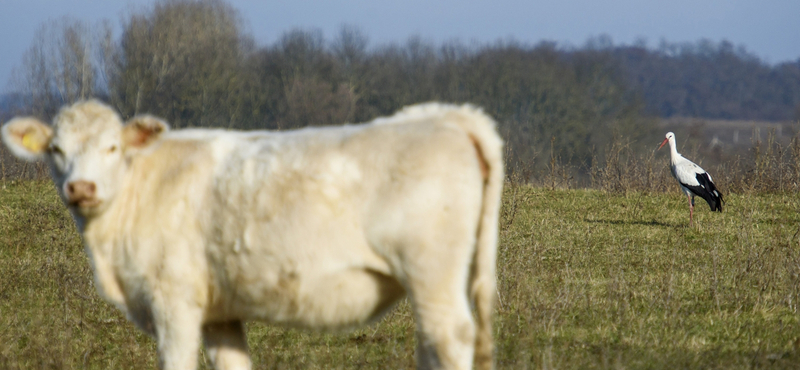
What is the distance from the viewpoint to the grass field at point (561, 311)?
482 cm

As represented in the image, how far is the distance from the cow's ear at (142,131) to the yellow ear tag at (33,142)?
470mm

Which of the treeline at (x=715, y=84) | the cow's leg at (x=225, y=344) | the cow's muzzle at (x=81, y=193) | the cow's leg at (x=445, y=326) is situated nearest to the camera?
the cow's leg at (x=445, y=326)

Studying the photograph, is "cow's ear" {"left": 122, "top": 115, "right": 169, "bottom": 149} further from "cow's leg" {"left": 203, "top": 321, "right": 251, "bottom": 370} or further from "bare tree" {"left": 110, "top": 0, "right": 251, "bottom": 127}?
"bare tree" {"left": 110, "top": 0, "right": 251, "bottom": 127}

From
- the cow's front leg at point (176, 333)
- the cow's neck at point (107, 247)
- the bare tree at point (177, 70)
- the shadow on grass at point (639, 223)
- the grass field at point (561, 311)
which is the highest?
the bare tree at point (177, 70)

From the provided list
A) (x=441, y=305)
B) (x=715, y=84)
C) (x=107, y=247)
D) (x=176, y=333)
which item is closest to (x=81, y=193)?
(x=107, y=247)

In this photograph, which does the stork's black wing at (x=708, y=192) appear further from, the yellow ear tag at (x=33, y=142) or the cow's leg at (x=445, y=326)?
the yellow ear tag at (x=33, y=142)

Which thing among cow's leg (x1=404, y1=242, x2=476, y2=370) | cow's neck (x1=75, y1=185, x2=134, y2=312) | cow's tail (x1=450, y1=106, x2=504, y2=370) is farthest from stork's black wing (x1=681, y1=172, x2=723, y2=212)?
cow's neck (x1=75, y1=185, x2=134, y2=312)

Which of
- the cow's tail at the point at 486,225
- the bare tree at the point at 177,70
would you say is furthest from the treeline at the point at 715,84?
the cow's tail at the point at 486,225

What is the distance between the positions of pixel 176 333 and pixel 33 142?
1.25m

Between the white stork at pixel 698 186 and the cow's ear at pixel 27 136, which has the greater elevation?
the cow's ear at pixel 27 136

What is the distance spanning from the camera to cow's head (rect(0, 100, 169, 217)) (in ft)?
10.9

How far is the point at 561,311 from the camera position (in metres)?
5.95

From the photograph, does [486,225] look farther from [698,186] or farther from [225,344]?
[698,186]

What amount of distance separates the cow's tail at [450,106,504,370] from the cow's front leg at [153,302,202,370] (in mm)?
1353
